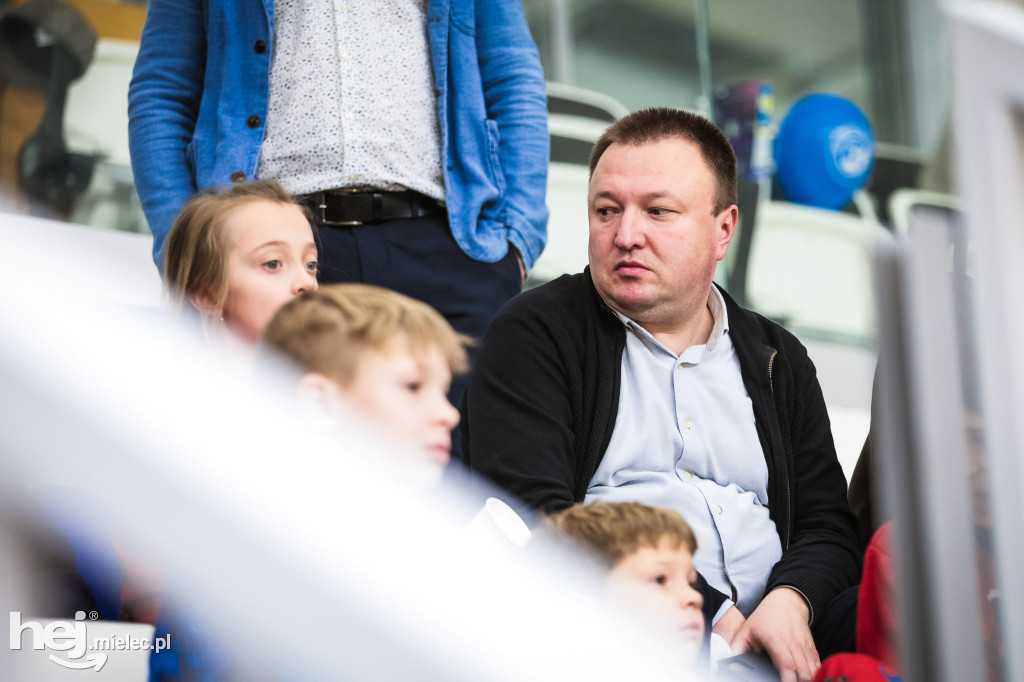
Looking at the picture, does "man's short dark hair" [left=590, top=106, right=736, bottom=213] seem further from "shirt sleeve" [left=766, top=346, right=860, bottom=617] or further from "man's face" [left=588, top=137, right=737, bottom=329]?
"shirt sleeve" [left=766, top=346, right=860, bottom=617]

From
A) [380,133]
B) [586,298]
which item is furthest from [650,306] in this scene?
[380,133]

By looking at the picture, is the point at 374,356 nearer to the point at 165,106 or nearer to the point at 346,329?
the point at 346,329

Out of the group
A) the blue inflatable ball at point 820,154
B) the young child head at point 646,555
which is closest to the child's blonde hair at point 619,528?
the young child head at point 646,555

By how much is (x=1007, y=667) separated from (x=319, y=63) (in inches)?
42.6

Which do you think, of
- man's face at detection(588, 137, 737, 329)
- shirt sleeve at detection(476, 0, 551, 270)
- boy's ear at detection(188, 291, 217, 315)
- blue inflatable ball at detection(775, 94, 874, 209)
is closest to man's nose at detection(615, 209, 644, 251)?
man's face at detection(588, 137, 737, 329)

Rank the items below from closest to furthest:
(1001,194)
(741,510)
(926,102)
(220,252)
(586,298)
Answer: (1001,194), (220,252), (741,510), (586,298), (926,102)

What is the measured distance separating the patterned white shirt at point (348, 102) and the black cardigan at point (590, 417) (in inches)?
10.3

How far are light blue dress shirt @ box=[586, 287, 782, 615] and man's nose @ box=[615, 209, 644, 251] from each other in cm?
9

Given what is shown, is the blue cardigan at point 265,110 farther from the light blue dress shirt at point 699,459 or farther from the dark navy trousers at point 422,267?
the light blue dress shirt at point 699,459

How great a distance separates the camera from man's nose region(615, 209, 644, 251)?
133 centimetres

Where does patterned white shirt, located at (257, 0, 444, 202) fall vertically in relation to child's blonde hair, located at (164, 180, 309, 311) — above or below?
above

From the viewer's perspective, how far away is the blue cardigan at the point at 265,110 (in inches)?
55.9

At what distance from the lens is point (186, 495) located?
2.59ft

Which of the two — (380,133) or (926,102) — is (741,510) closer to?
(380,133)
